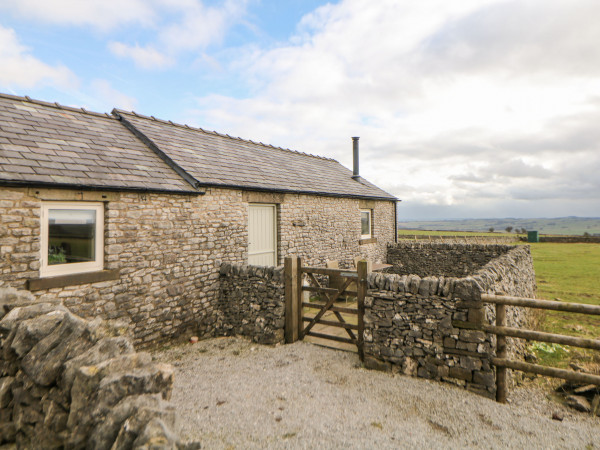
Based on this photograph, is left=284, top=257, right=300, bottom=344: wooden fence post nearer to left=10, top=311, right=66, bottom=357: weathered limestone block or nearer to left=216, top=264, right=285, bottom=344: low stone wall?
left=216, top=264, right=285, bottom=344: low stone wall

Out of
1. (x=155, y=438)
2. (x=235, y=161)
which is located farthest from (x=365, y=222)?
(x=155, y=438)

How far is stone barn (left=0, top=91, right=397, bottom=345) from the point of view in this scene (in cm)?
557

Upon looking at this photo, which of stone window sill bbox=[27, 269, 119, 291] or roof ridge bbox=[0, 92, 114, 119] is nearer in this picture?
stone window sill bbox=[27, 269, 119, 291]

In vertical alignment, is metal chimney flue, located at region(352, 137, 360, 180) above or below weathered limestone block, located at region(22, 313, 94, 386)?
above

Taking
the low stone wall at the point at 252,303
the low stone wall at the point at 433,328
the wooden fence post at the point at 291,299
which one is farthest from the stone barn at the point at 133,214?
the low stone wall at the point at 433,328

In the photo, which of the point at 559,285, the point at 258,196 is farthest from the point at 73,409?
the point at 559,285

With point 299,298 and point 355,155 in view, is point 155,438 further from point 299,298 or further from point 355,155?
point 355,155

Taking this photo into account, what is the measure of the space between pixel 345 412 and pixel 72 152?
6734mm

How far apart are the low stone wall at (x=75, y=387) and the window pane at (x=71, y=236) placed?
2.21 m

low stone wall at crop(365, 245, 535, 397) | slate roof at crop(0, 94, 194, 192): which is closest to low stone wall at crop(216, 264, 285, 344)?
low stone wall at crop(365, 245, 535, 397)

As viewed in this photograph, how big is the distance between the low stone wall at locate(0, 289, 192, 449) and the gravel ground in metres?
1.43

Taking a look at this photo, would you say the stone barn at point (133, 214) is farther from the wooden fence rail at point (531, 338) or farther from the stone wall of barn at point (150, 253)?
the wooden fence rail at point (531, 338)

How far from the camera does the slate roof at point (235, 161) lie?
28.9 ft

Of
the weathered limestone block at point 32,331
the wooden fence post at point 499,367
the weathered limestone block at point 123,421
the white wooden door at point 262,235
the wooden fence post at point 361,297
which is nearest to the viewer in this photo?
the weathered limestone block at point 123,421
